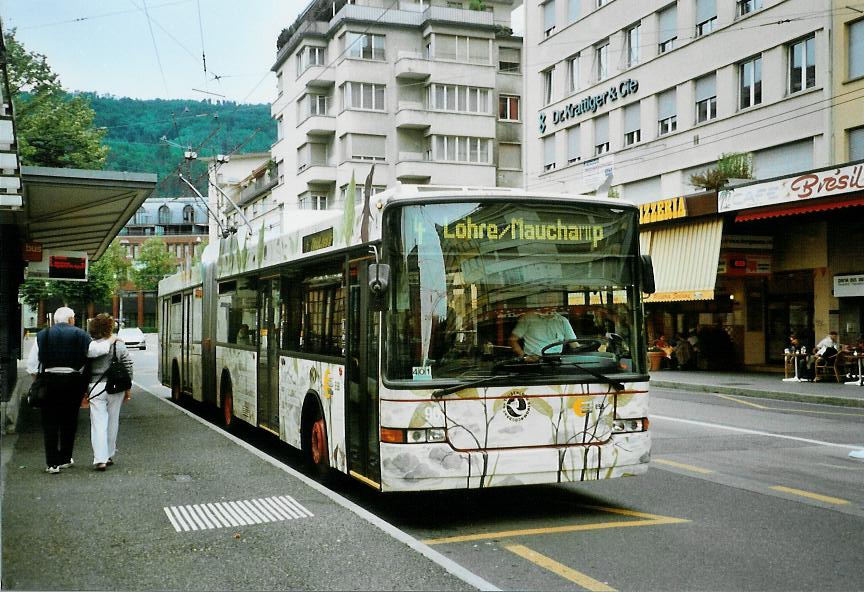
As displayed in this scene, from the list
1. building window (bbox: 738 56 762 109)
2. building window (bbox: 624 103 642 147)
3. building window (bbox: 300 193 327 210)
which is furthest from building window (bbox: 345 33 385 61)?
building window (bbox: 738 56 762 109)

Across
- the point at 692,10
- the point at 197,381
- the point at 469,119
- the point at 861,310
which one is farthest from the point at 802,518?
the point at 469,119

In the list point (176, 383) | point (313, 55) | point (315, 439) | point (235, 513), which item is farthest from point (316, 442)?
point (313, 55)

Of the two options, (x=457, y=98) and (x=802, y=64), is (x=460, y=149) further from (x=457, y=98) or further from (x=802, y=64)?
(x=802, y=64)

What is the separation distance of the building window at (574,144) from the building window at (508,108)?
62.7 ft

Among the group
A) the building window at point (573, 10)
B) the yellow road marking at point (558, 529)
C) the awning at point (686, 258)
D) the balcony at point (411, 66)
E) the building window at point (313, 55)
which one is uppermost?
the building window at point (313, 55)

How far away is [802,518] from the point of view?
7.31m

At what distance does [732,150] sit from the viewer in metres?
29.9

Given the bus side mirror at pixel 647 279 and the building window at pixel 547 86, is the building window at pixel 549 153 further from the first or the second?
the bus side mirror at pixel 647 279

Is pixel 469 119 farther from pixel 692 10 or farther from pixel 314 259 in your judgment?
pixel 314 259

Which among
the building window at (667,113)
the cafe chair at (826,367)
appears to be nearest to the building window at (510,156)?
the building window at (667,113)

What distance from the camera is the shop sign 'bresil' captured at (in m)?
21.5

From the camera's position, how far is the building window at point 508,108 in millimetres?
57825

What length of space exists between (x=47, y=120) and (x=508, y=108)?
34575mm

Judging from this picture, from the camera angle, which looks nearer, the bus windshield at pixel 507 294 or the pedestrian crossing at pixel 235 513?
the pedestrian crossing at pixel 235 513
